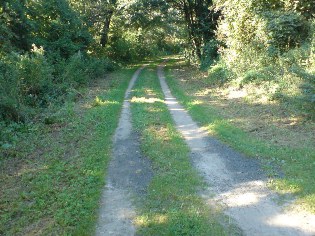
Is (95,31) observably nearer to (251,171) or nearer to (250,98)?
(250,98)

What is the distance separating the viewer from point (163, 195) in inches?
261

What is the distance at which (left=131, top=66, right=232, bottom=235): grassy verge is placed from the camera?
18.1ft

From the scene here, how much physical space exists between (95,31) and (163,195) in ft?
95.8

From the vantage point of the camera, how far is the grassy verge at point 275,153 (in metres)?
6.57

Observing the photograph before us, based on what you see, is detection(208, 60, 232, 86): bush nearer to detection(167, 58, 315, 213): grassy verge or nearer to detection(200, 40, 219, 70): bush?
detection(200, 40, 219, 70): bush

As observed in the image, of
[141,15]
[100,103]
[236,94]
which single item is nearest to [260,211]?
[100,103]

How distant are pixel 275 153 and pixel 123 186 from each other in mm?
3982

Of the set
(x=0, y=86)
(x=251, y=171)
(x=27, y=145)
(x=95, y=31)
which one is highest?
(x=95, y=31)

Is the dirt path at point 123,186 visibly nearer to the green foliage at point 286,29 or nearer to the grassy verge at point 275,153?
the grassy verge at point 275,153

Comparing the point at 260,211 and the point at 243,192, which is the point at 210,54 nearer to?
the point at 243,192

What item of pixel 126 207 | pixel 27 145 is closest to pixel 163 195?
pixel 126 207

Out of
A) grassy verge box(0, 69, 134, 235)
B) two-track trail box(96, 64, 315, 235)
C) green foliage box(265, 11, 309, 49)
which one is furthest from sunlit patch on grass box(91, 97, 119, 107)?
green foliage box(265, 11, 309, 49)

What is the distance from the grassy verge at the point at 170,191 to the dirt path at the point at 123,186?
0.68ft

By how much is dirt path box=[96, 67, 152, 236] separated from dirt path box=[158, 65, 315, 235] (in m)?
1.40
